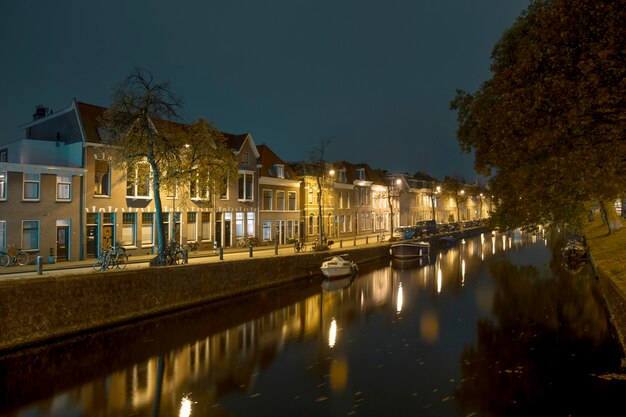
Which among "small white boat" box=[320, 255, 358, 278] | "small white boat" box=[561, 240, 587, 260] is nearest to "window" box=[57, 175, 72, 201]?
"small white boat" box=[320, 255, 358, 278]

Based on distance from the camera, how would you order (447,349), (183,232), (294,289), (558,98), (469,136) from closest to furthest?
(558,98), (447,349), (469,136), (294,289), (183,232)

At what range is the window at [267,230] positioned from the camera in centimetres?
4797

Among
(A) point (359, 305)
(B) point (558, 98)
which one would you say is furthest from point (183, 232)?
(B) point (558, 98)

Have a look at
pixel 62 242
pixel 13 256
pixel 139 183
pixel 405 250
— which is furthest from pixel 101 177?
pixel 405 250

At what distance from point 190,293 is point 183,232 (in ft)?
42.1

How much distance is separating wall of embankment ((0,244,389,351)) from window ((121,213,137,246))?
975cm

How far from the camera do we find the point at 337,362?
1814cm

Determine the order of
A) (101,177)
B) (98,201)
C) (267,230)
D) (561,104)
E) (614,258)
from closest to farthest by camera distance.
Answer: (561,104)
(614,258)
(98,201)
(101,177)
(267,230)

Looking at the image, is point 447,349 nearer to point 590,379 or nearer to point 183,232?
point 590,379

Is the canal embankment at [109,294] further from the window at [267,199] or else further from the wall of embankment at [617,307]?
the wall of embankment at [617,307]

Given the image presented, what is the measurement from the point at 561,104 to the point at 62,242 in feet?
98.6

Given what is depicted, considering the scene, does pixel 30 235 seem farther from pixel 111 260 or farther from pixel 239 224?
pixel 239 224

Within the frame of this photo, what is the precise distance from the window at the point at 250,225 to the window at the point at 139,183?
12898 mm

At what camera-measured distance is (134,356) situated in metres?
18.2
